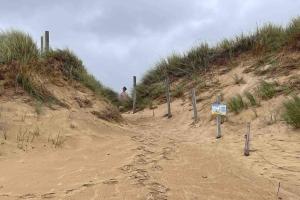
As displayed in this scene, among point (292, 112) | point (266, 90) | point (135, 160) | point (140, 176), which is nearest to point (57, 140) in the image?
point (135, 160)

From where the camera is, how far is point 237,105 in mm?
12539

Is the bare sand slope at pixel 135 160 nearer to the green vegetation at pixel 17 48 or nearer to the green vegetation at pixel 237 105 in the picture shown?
the green vegetation at pixel 237 105

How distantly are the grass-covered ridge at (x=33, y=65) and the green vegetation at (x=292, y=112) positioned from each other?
15.8 ft

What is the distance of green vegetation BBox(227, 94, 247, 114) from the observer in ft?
40.8

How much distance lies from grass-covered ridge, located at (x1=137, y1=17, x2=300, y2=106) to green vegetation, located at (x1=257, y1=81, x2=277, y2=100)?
2.36 meters

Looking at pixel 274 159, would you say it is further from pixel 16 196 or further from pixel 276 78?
pixel 276 78

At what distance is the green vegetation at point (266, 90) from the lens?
1250 centimetres

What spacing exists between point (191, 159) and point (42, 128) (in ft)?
10.3

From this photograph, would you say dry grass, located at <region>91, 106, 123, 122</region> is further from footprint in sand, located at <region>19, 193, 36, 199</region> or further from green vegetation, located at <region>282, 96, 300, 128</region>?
footprint in sand, located at <region>19, 193, 36, 199</region>

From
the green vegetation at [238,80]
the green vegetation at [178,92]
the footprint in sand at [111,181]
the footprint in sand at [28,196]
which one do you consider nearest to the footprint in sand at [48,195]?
the footprint in sand at [28,196]

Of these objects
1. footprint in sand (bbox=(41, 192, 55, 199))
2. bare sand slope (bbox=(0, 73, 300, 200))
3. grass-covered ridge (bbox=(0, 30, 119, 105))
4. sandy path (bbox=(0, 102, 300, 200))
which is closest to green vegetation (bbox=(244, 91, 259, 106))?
bare sand slope (bbox=(0, 73, 300, 200))

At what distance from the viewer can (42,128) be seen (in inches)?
383

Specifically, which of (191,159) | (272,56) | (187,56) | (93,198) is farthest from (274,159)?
(187,56)

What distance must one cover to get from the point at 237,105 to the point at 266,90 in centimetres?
84
